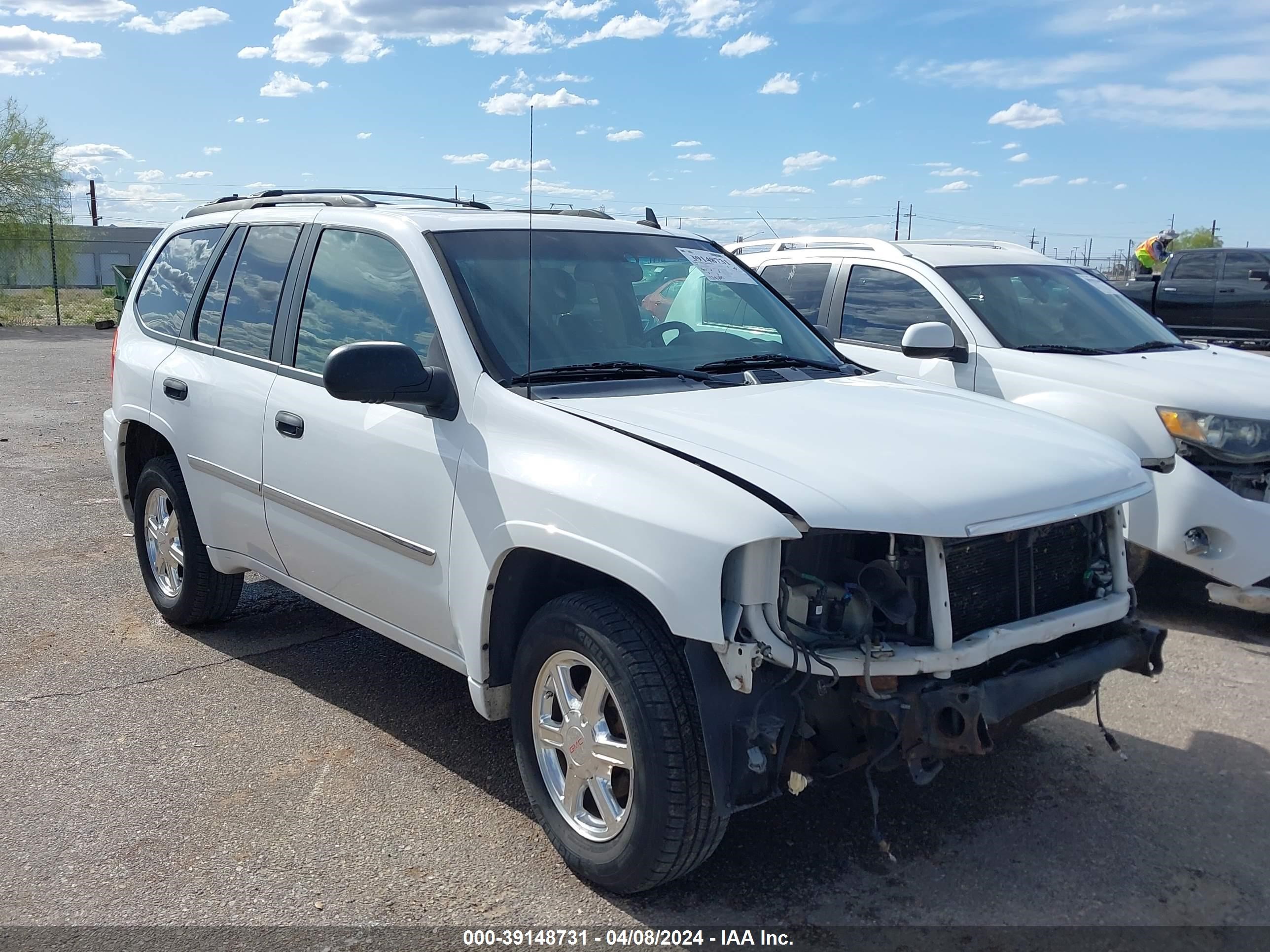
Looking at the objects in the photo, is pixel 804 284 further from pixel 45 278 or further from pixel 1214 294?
pixel 45 278

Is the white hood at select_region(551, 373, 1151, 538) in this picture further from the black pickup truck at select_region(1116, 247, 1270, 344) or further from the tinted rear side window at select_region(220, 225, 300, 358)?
the black pickup truck at select_region(1116, 247, 1270, 344)

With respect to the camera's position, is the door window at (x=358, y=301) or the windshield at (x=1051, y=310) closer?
the door window at (x=358, y=301)

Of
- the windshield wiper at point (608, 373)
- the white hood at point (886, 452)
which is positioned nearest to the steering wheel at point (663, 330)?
the windshield wiper at point (608, 373)

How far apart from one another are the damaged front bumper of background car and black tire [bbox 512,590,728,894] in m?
0.08

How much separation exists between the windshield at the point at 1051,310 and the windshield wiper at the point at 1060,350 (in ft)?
0.03

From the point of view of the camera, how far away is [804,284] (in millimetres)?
→ 7375

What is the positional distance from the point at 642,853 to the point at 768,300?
2518 mm

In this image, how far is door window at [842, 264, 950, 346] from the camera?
22.0ft

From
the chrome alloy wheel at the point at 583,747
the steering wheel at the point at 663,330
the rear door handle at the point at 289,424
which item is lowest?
the chrome alloy wheel at the point at 583,747

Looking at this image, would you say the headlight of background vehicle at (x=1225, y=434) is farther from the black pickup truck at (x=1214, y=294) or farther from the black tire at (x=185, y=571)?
the black pickup truck at (x=1214, y=294)

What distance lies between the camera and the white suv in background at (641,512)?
2.89 m

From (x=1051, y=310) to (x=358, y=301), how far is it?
4.28 meters

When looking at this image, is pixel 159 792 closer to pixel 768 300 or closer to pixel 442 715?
pixel 442 715

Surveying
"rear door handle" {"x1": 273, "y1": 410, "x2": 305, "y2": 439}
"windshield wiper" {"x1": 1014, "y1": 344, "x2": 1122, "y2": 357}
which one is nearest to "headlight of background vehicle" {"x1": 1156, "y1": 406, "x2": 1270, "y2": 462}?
"windshield wiper" {"x1": 1014, "y1": 344, "x2": 1122, "y2": 357}
